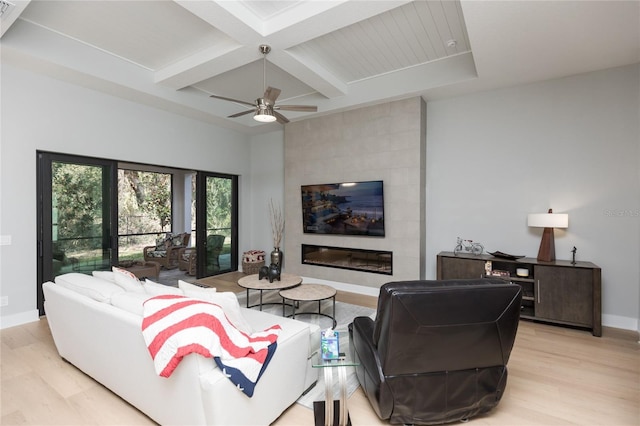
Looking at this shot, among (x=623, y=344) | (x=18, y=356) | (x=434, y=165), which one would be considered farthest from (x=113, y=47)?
(x=623, y=344)

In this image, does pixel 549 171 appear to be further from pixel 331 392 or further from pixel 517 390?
pixel 331 392

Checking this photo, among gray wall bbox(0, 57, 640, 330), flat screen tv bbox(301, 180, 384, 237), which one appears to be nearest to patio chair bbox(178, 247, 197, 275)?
gray wall bbox(0, 57, 640, 330)

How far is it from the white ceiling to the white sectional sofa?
2511 millimetres

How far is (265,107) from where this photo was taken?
322cm

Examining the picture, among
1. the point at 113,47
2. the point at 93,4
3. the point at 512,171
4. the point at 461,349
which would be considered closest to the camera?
the point at 461,349

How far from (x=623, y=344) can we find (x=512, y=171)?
224 cm

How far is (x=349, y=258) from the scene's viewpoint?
5.44m

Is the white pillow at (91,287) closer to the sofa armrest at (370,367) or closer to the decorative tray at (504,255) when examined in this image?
the sofa armrest at (370,367)

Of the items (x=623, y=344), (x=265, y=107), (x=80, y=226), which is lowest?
(x=623, y=344)

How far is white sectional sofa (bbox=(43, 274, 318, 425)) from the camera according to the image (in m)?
1.63

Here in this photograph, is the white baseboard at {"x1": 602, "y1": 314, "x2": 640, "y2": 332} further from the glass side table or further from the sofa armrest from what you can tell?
the glass side table

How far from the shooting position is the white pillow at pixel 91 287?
2238 millimetres

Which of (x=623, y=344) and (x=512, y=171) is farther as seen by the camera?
(x=512, y=171)

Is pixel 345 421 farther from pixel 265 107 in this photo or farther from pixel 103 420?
pixel 265 107
